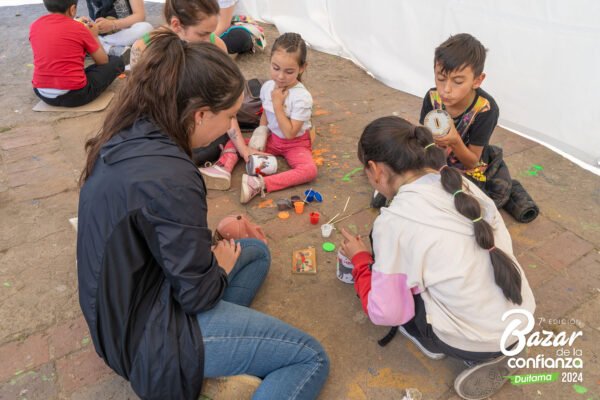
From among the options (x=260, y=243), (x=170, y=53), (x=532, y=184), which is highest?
(x=170, y=53)

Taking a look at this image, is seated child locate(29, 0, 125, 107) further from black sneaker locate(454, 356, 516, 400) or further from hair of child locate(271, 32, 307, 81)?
black sneaker locate(454, 356, 516, 400)

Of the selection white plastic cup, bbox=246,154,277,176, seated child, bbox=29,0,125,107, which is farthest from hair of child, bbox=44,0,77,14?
white plastic cup, bbox=246,154,277,176

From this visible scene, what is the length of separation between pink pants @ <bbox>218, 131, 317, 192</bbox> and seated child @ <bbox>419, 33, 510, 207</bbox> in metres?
0.86

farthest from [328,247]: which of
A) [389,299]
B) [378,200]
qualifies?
[389,299]

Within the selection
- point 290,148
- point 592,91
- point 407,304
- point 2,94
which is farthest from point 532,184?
point 2,94

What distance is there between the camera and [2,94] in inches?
169

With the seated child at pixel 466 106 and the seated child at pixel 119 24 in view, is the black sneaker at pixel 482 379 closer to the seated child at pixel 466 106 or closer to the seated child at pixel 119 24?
the seated child at pixel 466 106

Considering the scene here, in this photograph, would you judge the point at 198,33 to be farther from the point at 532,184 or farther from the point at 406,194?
the point at 532,184

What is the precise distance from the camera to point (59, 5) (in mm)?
3803

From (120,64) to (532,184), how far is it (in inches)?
154

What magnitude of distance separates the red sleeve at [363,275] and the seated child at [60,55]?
3.26m

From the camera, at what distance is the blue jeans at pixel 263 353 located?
1.49m

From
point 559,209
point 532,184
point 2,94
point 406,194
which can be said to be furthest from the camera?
point 2,94

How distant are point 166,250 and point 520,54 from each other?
3308mm
